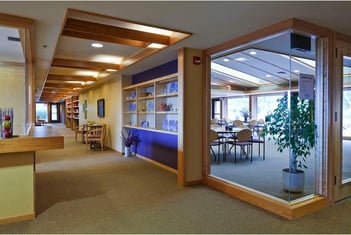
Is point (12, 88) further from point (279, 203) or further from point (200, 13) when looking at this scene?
point (279, 203)

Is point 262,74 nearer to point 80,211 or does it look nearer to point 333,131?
point 333,131

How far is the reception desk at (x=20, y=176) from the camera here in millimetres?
2730

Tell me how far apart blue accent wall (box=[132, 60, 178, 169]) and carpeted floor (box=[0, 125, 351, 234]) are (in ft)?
1.86

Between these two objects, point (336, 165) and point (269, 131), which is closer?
point (336, 165)

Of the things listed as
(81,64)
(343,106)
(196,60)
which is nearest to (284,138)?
(343,106)

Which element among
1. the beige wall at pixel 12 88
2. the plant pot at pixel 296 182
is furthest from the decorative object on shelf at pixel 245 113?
the beige wall at pixel 12 88

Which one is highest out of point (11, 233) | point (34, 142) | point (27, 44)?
point (27, 44)

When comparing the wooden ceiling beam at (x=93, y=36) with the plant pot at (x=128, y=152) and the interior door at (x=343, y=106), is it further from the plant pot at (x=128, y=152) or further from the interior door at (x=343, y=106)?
the plant pot at (x=128, y=152)

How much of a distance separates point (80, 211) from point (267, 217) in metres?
2.14

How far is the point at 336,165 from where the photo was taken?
3.33 m

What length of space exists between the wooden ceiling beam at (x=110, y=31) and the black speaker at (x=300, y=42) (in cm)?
168

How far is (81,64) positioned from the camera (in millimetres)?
5691

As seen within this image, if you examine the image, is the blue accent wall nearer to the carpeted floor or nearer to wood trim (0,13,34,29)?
the carpeted floor

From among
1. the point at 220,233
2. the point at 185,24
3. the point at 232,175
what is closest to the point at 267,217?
the point at 220,233
